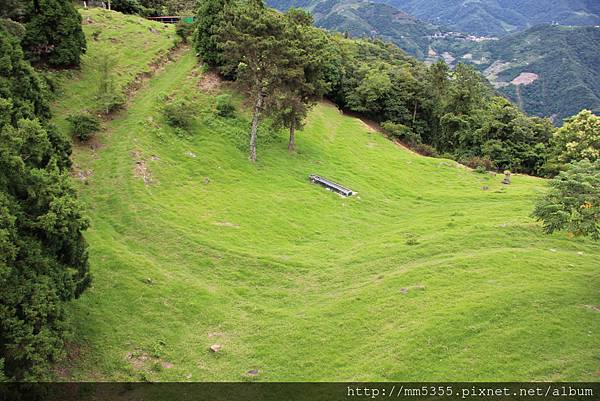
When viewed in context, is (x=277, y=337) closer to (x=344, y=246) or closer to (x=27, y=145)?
(x=344, y=246)

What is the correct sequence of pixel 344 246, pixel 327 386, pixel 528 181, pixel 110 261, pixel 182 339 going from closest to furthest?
pixel 327 386
pixel 182 339
pixel 110 261
pixel 344 246
pixel 528 181

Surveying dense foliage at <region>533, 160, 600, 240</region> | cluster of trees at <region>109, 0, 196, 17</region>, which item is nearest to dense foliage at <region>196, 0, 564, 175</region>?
cluster of trees at <region>109, 0, 196, 17</region>

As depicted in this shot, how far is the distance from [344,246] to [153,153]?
1850cm

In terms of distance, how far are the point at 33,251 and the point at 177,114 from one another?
28357mm

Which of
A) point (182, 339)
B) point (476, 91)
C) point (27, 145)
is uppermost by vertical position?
point (476, 91)

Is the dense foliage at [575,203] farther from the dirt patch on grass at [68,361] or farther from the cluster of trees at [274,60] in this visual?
the cluster of trees at [274,60]

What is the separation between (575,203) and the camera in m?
23.0

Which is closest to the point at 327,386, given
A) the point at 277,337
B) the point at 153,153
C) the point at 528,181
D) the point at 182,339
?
the point at 277,337

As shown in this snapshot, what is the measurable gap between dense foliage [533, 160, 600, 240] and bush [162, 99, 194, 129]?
32.7 meters

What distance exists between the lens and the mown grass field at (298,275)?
20.0m

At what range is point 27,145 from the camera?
19.7 meters

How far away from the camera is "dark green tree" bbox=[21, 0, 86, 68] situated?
139 feet

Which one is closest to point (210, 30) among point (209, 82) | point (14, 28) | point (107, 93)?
point (209, 82)

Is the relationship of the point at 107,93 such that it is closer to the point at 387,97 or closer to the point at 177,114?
the point at 177,114
